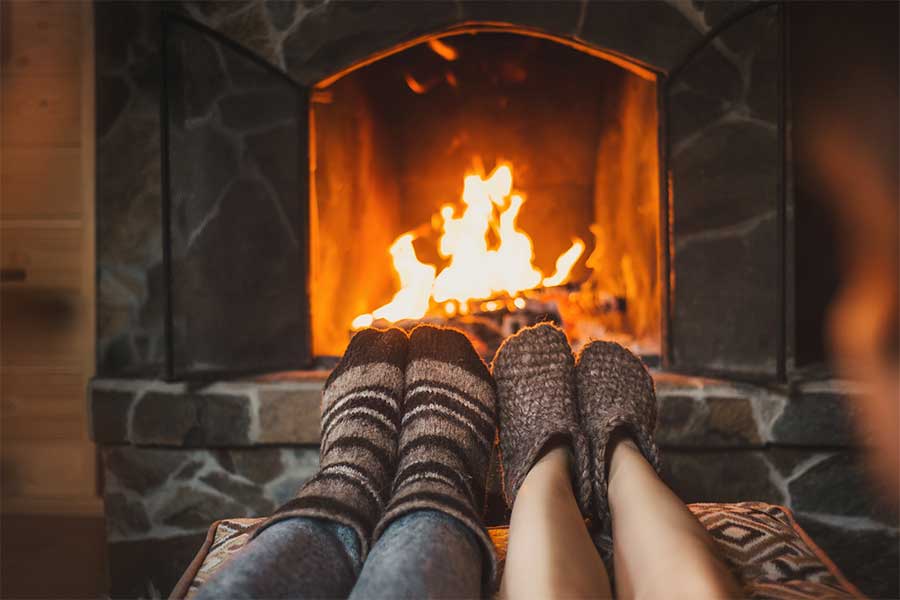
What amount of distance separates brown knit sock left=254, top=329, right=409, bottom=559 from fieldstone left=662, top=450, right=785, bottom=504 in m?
0.58

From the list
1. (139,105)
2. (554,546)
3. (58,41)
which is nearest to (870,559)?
(554,546)

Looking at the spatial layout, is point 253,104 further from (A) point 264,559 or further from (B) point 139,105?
(A) point 264,559

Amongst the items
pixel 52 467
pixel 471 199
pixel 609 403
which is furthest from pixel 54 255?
pixel 609 403

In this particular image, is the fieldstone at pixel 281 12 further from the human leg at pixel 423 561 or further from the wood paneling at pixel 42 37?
the human leg at pixel 423 561

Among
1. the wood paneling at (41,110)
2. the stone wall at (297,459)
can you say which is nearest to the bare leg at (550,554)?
the stone wall at (297,459)

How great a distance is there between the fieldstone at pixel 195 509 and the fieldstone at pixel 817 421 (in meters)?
1.02

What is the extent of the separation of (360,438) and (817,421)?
33.4 inches

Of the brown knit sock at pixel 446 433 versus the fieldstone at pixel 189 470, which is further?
the fieldstone at pixel 189 470

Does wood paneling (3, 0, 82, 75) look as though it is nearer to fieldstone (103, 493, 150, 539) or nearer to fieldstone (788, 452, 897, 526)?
fieldstone (103, 493, 150, 539)

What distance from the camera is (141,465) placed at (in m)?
1.48

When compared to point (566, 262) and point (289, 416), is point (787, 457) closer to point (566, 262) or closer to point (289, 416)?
point (566, 262)

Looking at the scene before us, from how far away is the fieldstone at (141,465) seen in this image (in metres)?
1.47

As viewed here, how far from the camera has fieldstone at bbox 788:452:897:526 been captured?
53.4 inches

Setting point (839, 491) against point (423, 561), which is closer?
point (423, 561)
